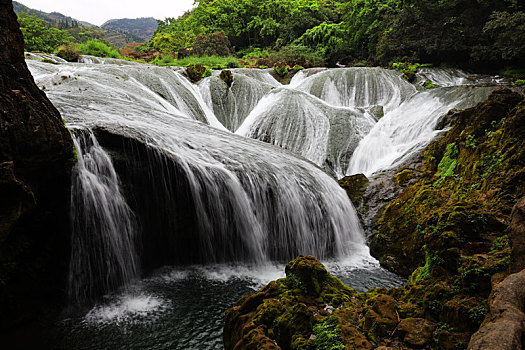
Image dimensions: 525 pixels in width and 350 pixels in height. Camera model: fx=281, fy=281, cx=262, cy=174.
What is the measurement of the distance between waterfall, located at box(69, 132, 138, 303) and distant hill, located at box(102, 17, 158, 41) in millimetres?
143769

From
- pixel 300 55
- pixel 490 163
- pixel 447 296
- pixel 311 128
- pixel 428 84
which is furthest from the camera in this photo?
pixel 300 55

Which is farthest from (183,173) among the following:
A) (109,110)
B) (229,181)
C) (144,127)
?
(109,110)

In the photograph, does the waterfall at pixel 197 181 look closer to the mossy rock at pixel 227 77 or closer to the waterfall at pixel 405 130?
the waterfall at pixel 405 130

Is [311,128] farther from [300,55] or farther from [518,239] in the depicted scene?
[300,55]

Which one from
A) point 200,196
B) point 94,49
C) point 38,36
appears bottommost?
point 200,196

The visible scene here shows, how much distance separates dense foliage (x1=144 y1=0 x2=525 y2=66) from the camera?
15.3m

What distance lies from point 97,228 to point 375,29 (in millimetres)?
23476

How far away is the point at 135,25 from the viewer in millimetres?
144875

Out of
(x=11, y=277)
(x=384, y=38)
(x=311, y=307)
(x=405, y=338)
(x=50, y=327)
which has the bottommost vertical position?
(x=50, y=327)

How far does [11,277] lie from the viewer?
385 centimetres

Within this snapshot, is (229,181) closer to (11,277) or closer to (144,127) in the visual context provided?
(144,127)

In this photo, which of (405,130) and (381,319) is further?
(405,130)

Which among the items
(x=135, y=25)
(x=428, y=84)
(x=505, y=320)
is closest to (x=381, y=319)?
(x=505, y=320)

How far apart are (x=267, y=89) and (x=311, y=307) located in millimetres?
13263
